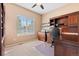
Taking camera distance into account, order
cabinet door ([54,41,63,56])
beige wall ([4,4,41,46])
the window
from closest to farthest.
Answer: cabinet door ([54,41,63,56])
the window
beige wall ([4,4,41,46])

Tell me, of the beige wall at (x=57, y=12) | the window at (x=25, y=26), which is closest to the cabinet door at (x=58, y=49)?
the window at (x=25, y=26)

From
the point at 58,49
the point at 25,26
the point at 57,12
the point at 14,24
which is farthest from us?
the point at 57,12

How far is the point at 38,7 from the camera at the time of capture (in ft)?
14.5

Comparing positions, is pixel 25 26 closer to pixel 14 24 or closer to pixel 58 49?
pixel 14 24

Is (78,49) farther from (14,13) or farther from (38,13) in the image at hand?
(14,13)

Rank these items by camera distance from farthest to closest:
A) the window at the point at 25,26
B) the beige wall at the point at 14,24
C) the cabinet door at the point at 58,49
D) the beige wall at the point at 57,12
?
the beige wall at the point at 57,12 < the beige wall at the point at 14,24 < the window at the point at 25,26 < the cabinet door at the point at 58,49

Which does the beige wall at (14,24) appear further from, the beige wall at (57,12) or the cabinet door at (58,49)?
the cabinet door at (58,49)

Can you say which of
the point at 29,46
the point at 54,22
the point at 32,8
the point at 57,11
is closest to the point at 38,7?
the point at 32,8

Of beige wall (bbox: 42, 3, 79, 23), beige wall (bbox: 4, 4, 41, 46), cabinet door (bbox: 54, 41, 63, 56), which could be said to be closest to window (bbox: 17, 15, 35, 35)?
beige wall (bbox: 4, 4, 41, 46)

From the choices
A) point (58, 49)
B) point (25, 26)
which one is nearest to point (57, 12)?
point (25, 26)

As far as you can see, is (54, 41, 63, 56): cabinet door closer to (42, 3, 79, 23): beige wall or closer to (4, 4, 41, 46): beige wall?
(4, 4, 41, 46): beige wall

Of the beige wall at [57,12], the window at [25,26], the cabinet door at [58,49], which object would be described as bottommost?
the cabinet door at [58,49]

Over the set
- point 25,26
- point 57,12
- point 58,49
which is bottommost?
point 58,49

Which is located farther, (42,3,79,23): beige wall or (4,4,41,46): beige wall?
(42,3,79,23): beige wall
